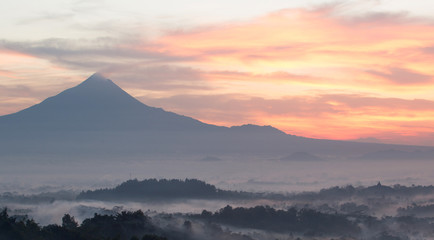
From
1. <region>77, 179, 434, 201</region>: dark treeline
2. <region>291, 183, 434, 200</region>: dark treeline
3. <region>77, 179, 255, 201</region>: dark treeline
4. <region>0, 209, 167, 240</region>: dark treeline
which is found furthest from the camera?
<region>291, 183, 434, 200</region>: dark treeline

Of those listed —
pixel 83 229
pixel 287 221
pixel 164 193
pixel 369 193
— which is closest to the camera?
pixel 83 229

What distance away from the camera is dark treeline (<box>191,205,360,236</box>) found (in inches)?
3989

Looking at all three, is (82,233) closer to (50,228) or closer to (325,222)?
(50,228)

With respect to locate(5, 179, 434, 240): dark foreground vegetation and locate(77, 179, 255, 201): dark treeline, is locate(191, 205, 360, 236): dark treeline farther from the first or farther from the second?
locate(77, 179, 255, 201): dark treeline

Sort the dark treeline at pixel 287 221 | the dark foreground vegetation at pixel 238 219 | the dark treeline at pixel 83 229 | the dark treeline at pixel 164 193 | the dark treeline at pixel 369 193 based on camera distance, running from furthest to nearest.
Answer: the dark treeline at pixel 369 193 < the dark treeline at pixel 164 193 < the dark treeline at pixel 287 221 < the dark foreground vegetation at pixel 238 219 < the dark treeline at pixel 83 229

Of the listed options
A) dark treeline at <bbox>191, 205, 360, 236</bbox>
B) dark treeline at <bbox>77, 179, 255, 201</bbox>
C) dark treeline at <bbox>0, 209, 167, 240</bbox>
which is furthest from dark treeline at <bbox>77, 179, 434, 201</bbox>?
dark treeline at <bbox>0, 209, 167, 240</bbox>

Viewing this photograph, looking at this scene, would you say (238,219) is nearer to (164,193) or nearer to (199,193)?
(199,193)

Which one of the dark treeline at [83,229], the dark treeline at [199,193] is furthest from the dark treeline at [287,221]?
the dark treeline at [199,193]

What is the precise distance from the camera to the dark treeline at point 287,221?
332 ft

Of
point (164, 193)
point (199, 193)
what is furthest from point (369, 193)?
point (164, 193)

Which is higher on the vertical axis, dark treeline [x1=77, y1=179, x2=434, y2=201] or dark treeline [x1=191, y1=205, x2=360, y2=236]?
dark treeline [x1=77, y1=179, x2=434, y2=201]

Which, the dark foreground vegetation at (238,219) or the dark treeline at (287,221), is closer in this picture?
the dark foreground vegetation at (238,219)

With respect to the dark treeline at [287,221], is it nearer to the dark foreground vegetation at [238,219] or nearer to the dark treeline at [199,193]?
the dark foreground vegetation at [238,219]

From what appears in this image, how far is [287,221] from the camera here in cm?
10644
